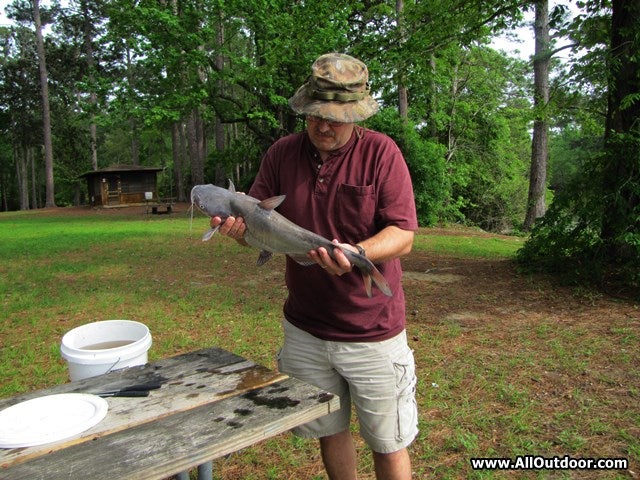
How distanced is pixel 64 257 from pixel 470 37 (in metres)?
10.8

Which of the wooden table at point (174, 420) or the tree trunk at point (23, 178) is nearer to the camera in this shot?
the wooden table at point (174, 420)

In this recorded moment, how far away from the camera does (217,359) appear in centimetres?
297

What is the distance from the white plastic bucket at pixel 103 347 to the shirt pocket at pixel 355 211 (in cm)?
163

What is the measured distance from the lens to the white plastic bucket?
300cm

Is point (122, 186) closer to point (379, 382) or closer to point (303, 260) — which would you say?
point (303, 260)

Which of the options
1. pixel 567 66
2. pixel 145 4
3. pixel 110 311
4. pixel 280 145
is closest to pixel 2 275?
pixel 110 311

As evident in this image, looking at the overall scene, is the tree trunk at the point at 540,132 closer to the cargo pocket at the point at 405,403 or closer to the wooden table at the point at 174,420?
the cargo pocket at the point at 405,403

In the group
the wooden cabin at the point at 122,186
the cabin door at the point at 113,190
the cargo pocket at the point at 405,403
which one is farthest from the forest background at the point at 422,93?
the cargo pocket at the point at 405,403

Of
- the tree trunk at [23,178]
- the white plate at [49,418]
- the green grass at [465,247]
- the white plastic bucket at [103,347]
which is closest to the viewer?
the white plate at [49,418]

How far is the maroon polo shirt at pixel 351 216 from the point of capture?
8.16 feet

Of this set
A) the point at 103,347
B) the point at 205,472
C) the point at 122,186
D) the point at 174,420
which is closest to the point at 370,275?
the point at 174,420

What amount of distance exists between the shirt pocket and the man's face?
0.25m

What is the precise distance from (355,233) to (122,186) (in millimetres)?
36988

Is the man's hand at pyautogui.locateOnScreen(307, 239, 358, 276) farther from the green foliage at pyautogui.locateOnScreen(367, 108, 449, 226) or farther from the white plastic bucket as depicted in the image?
the green foliage at pyautogui.locateOnScreen(367, 108, 449, 226)
